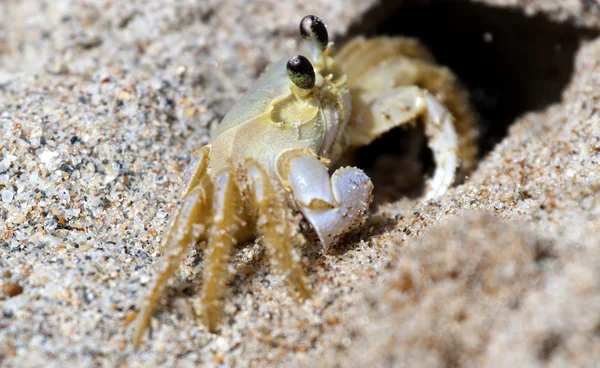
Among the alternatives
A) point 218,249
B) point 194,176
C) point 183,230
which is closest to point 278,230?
point 218,249

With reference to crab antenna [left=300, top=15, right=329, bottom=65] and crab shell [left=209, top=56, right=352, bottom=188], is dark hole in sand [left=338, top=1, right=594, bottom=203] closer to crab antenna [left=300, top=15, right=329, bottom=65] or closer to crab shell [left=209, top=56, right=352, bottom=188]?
crab shell [left=209, top=56, right=352, bottom=188]

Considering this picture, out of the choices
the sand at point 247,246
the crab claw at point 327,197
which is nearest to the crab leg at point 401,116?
the sand at point 247,246

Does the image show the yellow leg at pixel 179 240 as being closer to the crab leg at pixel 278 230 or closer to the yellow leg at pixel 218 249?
the yellow leg at pixel 218 249

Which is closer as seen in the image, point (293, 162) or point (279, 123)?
point (293, 162)

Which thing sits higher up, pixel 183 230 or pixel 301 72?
pixel 301 72

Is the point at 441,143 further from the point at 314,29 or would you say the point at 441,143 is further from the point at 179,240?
the point at 179,240

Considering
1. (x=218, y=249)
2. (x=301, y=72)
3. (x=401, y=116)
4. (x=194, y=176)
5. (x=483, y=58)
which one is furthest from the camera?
(x=483, y=58)
